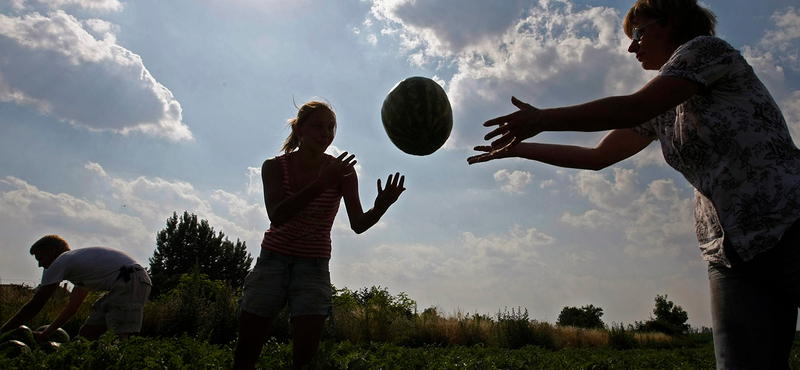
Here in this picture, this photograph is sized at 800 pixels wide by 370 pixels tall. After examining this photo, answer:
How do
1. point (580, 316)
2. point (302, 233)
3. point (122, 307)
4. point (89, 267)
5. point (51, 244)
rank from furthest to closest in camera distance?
point (580, 316)
point (51, 244)
point (89, 267)
point (122, 307)
point (302, 233)

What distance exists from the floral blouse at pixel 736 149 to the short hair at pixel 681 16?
31cm

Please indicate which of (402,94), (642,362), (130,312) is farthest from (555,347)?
(402,94)

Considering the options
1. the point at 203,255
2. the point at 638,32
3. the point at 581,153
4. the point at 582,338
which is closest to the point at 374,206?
the point at 581,153

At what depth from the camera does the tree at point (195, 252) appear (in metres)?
45.2

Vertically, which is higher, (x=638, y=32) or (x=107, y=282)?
(x=638, y=32)

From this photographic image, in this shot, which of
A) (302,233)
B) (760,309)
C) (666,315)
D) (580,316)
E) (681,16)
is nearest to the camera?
(760,309)

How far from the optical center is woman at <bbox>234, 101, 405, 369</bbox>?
137 inches

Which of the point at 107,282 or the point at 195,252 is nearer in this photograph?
the point at 107,282

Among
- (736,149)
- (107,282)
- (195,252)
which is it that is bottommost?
(107,282)

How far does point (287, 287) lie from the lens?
12.1 feet

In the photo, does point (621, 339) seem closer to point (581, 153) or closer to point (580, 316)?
point (581, 153)

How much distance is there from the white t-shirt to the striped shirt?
3.75 meters

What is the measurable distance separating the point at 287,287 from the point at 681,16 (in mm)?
3083

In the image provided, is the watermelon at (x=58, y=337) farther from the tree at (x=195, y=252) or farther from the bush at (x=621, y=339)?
the tree at (x=195, y=252)
